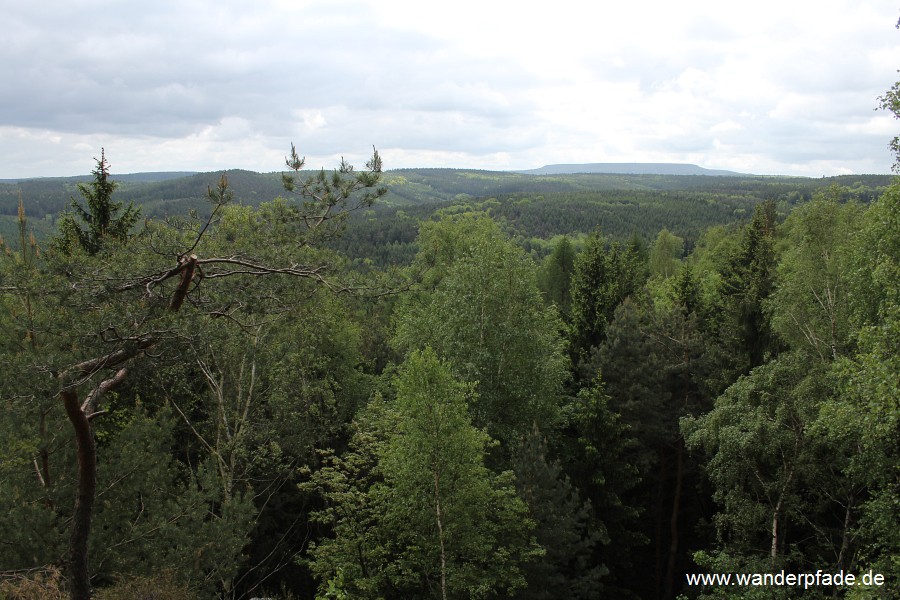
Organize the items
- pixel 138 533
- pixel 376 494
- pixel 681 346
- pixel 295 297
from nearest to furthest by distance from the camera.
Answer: pixel 138 533 < pixel 295 297 < pixel 376 494 < pixel 681 346

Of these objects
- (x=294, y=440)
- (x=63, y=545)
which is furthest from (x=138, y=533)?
(x=294, y=440)

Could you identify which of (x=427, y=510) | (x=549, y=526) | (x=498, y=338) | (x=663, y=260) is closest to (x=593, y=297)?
(x=498, y=338)

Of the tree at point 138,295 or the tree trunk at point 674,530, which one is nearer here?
the tree at point 138,295

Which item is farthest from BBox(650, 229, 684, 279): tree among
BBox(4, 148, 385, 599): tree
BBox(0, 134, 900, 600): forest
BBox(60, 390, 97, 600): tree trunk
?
BBox(60, 390, 97, 600): tree trunk

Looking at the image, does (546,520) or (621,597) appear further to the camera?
(621,597)

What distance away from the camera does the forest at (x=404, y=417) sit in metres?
8.17

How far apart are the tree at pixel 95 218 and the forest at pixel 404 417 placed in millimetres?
Result: 83

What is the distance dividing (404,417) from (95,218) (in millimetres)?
9872

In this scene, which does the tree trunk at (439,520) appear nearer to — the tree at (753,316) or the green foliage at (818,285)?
the green foliage at (818,285)

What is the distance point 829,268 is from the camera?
51.8ft

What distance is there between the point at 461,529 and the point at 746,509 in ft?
23.0

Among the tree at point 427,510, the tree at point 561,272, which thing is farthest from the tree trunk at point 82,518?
the tree at point 561,272

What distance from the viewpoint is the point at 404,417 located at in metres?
13.3

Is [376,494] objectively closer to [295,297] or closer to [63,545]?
[295,297]
